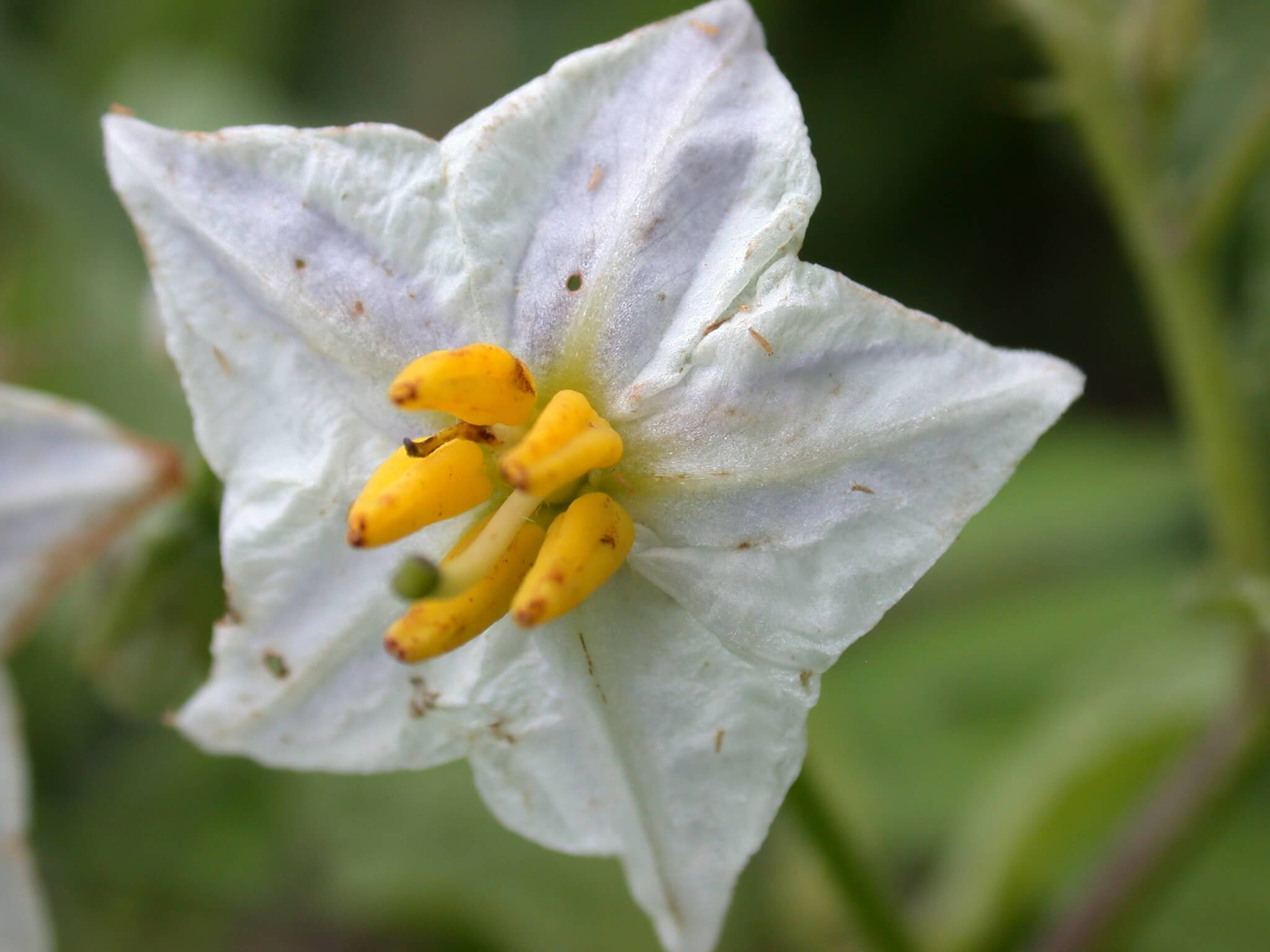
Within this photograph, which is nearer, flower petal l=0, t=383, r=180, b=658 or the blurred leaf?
flower petal l=0, t=383, r=180, b=658

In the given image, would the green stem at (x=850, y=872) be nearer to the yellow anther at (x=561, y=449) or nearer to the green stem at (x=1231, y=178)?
the yellow anther at (x=561, y=449)

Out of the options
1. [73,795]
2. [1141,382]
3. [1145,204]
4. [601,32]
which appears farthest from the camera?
[1141,382]

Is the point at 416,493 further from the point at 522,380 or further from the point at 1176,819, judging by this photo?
the point at 1176,819

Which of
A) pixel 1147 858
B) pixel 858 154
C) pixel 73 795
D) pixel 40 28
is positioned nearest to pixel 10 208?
pixel 40 28

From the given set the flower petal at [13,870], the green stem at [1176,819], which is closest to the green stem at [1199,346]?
the green stem at [1176,819]

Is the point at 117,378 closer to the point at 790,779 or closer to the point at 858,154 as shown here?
the point at 858,154

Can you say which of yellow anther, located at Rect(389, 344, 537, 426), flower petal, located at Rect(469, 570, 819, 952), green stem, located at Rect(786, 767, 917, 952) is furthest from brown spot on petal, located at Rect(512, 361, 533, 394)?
green stem, located at Rect(786, 767, 917, 952)

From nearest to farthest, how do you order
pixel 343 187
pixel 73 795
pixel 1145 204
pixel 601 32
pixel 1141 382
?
pixel 343 187
pixel 1145 204
pixel 73 795
pixel 601 32
pixel 1141 382

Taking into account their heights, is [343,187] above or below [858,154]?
above

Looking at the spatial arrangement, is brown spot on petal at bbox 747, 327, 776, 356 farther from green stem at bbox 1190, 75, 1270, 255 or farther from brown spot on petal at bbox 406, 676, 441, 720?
green stem at bbox 1190, 75, 1270, 255
